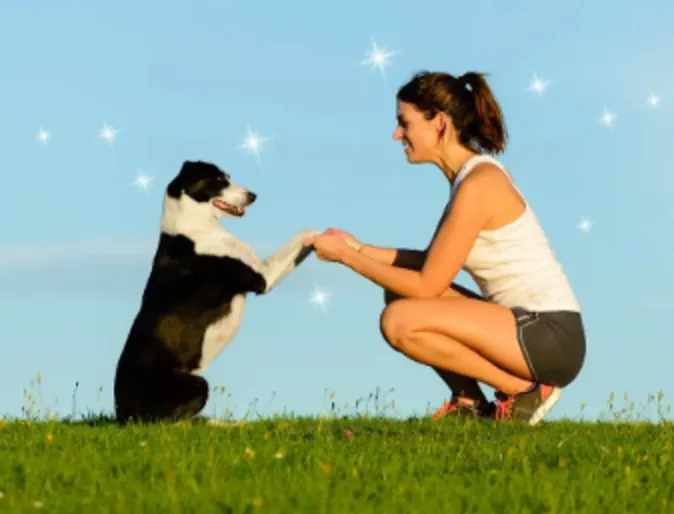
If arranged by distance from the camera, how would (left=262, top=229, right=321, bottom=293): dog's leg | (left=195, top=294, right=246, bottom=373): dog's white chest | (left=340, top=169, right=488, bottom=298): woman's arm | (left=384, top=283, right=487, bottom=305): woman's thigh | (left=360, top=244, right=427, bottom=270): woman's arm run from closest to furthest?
(left=340, top=169, right=488, bottom=298): woman's arm → (left=195, top=294, right=246, bottom=373): dog's white chest → (left=262, top=229, right=321, bottom=293): dog's leg → (left=384, top=283, right=487, bottom=305): woman's thigh → (left=360, top=244, right=427, bottom=270): woman's arm

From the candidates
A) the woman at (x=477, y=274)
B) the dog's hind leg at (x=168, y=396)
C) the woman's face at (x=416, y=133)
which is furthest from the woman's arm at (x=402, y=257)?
the dog's hind leg at (x=168, y=396)

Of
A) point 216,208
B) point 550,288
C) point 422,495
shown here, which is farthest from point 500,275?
point 422,495

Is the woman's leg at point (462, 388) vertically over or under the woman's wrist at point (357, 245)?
under

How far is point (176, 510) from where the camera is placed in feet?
14.3

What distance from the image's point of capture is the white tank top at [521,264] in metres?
7.27

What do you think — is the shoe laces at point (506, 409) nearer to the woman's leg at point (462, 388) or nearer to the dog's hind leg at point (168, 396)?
the woman's leg at point (462, 388)

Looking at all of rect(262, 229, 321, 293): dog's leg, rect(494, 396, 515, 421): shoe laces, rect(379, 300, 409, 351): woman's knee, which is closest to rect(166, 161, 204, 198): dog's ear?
rect(262, 229, 321, 293): dog's leg

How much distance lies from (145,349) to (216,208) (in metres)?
1.20

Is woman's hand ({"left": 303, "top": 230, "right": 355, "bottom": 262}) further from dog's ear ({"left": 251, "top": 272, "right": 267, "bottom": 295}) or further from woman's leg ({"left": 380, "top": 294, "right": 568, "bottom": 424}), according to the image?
woman's leg ({"left": 380, "top": 294, "right": 568, "bottom": 424})

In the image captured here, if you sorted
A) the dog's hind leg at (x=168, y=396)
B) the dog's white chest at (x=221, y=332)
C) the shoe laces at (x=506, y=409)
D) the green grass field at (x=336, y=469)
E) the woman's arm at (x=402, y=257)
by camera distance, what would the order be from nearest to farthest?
the green grass field at (x=336, y=469), the dog's hind leg at (x=168, y=396), the dog's white chest at (x=221, y=332), the shoe laces at (x=506, y=409), the woman's arm at (x=402, y=257)

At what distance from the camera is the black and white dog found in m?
7.21

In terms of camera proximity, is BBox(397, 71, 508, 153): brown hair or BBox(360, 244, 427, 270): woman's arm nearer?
BBox(397, 71, 508, 153): brown hair

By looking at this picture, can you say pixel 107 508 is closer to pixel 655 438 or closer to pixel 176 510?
pixel 176 510

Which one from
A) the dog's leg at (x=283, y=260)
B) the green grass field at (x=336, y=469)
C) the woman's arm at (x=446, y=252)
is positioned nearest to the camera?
the green grass field at (x=336, y=469)
